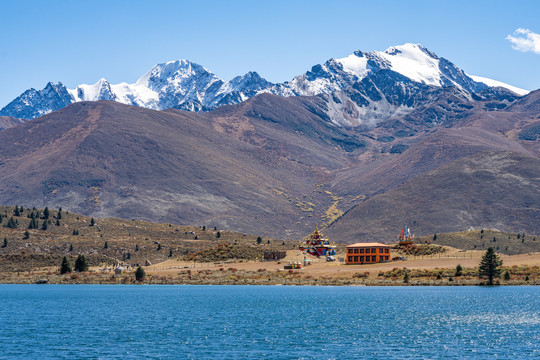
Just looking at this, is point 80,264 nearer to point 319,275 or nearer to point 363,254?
point 319,275

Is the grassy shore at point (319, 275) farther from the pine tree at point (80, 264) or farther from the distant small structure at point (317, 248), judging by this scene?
the distant small structure at point (317, 248)

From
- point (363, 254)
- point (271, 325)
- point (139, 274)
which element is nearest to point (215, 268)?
point (139, 274)

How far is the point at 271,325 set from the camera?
6856 centimetres

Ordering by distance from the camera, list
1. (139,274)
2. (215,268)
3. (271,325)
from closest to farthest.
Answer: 1. (271,325)
2. (139,274)
3. (215,268)

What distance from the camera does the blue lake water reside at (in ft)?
Answer: 175

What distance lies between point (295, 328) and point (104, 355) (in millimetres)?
20975

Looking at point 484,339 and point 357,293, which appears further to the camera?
point 357,293

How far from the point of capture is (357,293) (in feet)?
362

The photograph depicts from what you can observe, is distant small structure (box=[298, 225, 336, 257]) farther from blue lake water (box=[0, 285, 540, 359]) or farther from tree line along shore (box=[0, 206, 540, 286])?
blue lake water (box=[0, 285, 540, 359])

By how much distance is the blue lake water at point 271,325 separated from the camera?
175 feet

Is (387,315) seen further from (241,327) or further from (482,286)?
(482,286)

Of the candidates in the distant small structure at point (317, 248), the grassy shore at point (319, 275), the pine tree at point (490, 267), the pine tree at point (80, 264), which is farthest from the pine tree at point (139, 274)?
the pine tree at point (490, 267)

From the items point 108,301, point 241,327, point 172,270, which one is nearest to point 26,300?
point 108,301

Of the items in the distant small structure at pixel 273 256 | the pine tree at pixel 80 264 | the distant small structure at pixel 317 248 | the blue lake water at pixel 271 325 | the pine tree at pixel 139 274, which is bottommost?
→ the blue lake water at pixel 271 325
